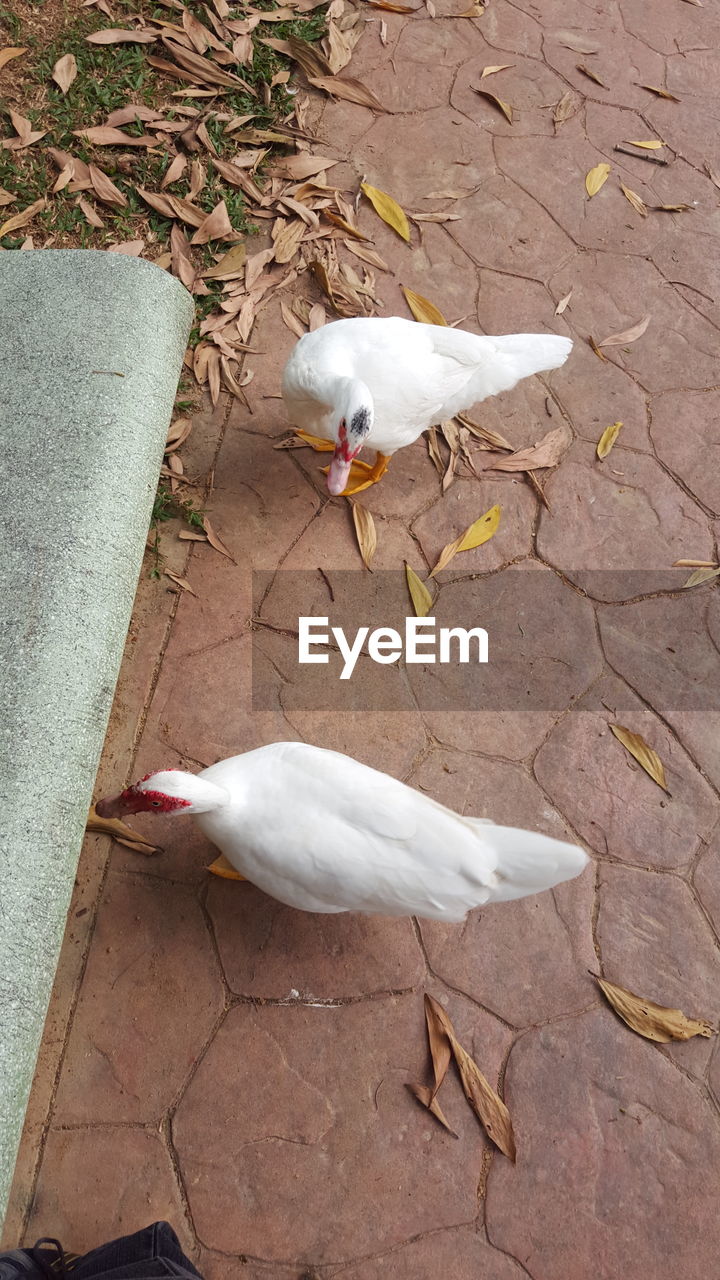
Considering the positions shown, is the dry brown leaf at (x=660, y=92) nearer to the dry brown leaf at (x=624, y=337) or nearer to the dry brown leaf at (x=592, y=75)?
the dry brown leaf at (x=592, y=75)

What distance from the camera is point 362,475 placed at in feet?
8.69

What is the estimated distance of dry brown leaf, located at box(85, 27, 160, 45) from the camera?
10.4 ft

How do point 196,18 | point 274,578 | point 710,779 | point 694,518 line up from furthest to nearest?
point 196,18, point 694,518, point 274,578, point 710,779

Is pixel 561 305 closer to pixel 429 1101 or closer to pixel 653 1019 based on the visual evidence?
pixel 653 1019

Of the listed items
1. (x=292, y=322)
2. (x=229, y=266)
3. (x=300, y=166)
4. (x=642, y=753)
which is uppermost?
(x=300, y=166)

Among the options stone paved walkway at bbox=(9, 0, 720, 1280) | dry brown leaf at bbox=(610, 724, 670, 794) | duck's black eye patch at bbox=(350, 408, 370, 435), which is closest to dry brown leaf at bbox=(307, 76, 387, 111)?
stone paved walkway at bbox=(9, 0, 720, 1280)

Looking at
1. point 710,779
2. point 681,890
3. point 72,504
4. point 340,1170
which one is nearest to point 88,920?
point 340,1170

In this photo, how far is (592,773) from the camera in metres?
2.31

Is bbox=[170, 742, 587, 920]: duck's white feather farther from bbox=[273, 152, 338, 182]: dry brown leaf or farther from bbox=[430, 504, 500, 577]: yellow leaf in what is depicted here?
bbox=[273, 152, 338, 182]: dry brown leaf

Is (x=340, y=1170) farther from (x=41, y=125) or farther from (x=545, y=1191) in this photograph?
(x=41, y=125)

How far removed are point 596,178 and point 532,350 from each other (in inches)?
53.5

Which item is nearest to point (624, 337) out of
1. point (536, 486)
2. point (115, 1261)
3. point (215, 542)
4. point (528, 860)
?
point (536, 486)

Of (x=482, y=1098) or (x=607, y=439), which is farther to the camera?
(x=607, y=439)

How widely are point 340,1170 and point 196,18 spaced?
404 cm
